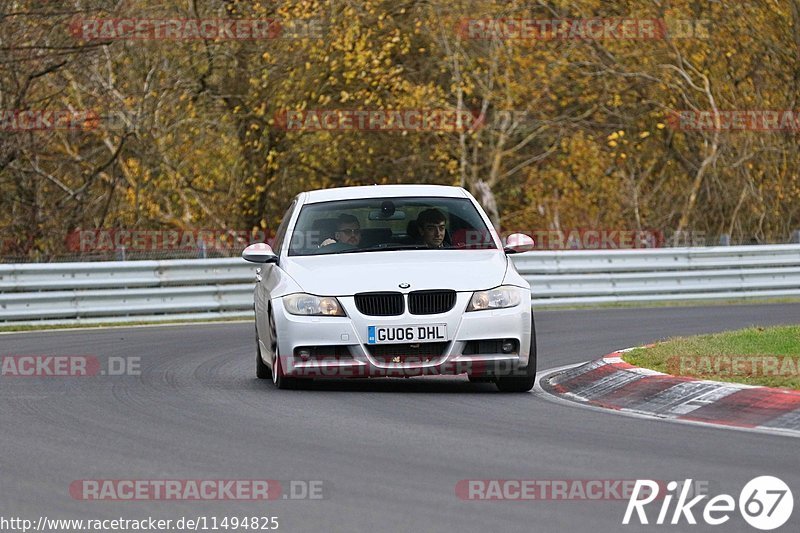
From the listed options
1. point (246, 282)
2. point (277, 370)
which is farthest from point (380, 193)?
Result: point (246, 282)

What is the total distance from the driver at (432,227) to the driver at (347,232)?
50 cm

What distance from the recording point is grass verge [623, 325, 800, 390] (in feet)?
36.1

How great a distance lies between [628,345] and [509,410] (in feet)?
19.0

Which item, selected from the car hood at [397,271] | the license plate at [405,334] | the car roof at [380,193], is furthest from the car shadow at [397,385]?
the car roof at [380,193]

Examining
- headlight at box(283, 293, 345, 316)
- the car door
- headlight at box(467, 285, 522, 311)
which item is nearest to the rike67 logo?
headlight at box(467, 285, 522, 311)

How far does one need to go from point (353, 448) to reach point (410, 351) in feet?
9.62

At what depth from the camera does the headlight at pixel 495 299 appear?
38.1 feet

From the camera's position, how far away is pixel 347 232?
12797 mm

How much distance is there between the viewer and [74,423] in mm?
10055

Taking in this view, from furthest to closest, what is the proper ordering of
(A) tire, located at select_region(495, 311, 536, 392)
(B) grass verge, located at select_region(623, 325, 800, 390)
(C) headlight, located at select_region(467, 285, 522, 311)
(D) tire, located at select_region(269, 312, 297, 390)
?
→ (D) tire, located at select_region(269, 312, 297, 390)
(A) tire, located at select_region(495, 311, 536, 392)
(C) headlight, located at select_region(467, 285, 522, 311)
(B) grass verge, located at select_region(623, 325, 800, 390)

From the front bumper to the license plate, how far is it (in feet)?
0.11

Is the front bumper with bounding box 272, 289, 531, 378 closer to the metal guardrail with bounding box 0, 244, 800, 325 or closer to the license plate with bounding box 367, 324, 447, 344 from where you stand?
the license plate with bounding box 367, 324, 447, 344

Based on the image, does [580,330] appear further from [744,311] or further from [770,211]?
[770,211]

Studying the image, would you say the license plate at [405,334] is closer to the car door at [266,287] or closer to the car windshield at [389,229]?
the car door at [266,287]
